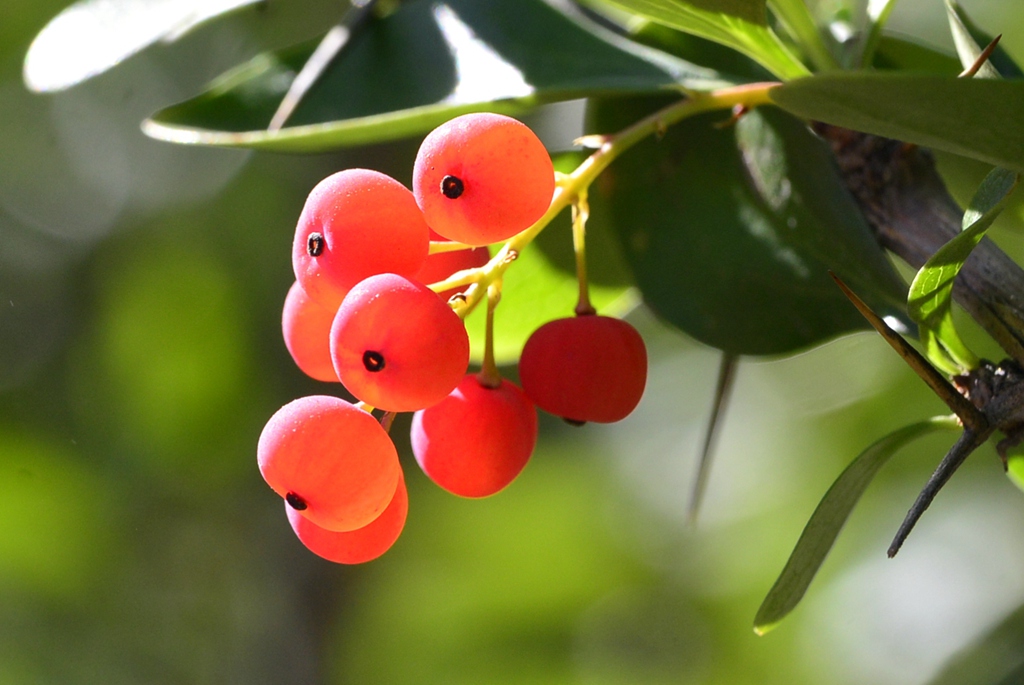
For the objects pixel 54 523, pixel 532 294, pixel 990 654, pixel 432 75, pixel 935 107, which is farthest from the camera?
pixel 54 523

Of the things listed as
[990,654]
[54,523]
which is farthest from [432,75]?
[54,523]

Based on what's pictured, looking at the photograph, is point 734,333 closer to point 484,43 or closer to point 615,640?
point 484,43

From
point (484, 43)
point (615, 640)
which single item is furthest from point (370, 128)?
point (615, 640)

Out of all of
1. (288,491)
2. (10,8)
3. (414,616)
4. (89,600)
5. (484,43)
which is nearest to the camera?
(288,491)

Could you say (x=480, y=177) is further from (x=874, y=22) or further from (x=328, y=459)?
(x=874, y=22)

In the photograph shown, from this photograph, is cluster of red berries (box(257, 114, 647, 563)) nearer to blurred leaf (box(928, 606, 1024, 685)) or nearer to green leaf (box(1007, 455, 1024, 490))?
green leaf (box(1007, 455, 1024, 490))

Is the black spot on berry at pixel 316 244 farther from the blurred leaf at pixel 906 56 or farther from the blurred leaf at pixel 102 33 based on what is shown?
the blurred leaf at pixel 906 56

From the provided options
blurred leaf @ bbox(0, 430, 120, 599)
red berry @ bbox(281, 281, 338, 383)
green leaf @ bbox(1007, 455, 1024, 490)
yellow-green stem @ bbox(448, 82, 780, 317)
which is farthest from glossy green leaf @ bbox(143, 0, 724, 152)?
blurred leaf @ bbox(0, 430, 120, 599)
